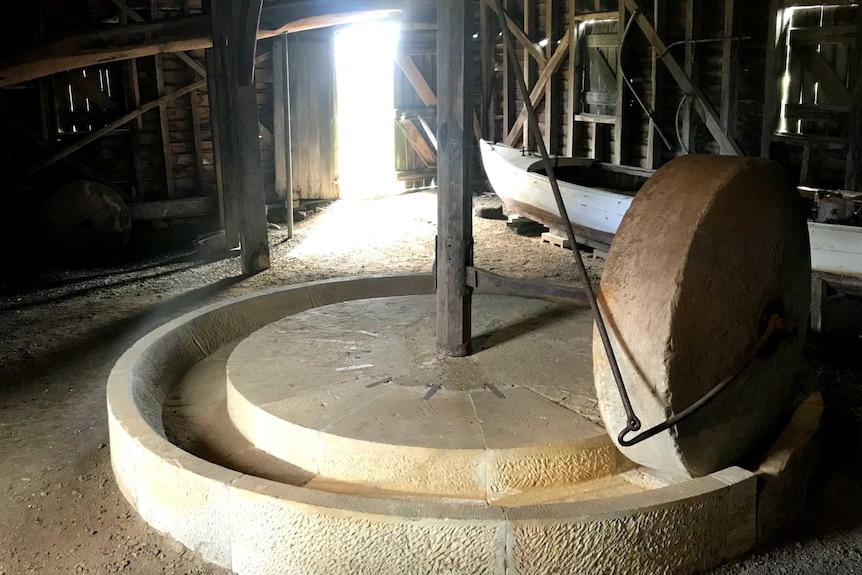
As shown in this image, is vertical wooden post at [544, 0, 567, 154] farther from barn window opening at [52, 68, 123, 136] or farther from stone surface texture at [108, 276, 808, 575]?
stone surface texture at [108, 276, 808, 575]

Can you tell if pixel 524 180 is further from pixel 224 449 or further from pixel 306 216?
pixel 224 449

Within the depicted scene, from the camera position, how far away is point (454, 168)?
15.2 feet

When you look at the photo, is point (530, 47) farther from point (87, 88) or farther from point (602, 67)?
point (87, 88)

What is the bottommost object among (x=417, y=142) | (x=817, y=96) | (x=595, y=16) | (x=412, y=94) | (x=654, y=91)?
(x=417, y=142)

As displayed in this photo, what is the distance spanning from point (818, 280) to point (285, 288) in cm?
403

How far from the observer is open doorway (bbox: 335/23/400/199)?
561 inches

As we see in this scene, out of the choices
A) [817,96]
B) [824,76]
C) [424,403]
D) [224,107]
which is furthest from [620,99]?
[424,403]

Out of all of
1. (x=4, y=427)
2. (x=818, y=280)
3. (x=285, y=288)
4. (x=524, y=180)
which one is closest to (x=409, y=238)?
(x=524, y=180)

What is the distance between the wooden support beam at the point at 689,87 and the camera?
9953mm

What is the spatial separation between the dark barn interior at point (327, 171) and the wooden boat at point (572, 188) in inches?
2.4

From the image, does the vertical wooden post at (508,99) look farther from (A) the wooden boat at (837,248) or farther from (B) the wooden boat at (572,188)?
(A) the wooden boat at (837,248)

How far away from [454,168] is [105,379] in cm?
306

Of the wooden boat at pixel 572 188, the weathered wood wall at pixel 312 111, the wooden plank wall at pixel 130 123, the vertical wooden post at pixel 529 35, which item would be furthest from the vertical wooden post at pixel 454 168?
the vertical wooden post at pixel 529 35

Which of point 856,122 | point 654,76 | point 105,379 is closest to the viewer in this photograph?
point 105,379
